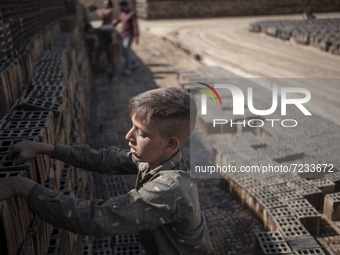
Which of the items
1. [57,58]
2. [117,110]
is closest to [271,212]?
[57,58]

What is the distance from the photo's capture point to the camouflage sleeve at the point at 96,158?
241 centimetres

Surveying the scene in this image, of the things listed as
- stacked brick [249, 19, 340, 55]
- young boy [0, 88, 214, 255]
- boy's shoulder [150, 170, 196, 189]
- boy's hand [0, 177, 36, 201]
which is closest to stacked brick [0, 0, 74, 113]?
young boy [0, 88, 214, 255]

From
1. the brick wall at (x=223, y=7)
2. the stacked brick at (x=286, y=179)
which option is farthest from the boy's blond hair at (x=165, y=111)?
the brick wall at (x=223, y=7)

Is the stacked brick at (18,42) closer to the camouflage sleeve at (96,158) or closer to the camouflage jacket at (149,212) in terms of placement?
the camouflage sleeve at (96,158)

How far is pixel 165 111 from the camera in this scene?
1.92 m

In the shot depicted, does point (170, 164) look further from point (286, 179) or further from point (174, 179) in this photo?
point (286, 179)

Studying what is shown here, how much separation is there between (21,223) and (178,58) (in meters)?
11.6

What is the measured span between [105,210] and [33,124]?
48.6 inches

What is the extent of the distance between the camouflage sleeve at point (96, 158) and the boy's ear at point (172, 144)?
483 mm

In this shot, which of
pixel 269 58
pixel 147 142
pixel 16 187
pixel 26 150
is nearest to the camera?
pixel 16 187

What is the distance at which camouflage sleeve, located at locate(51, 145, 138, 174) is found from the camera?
2.41 meters

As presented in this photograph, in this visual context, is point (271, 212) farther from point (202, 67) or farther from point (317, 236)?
point (202, 67)

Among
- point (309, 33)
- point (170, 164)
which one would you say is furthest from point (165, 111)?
point (309, 33)

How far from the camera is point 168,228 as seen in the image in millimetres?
2061
